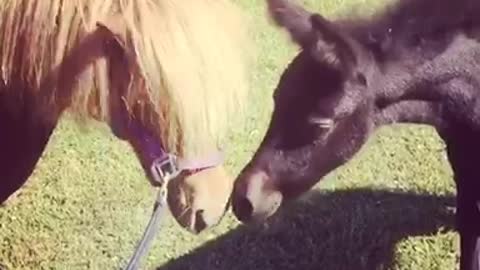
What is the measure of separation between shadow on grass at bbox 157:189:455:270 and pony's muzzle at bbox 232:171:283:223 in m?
0.61

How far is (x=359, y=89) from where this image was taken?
2439 mm

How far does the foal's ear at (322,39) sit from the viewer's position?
2.37 meters

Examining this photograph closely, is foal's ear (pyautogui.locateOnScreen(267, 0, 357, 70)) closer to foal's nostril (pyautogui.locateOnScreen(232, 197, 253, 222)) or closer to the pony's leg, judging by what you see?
foal's nostril (pyautogui.locateOnScreen(232, 197, 253, 222))

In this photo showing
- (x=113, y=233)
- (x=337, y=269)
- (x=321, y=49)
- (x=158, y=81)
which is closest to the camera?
(x=158, y=81)

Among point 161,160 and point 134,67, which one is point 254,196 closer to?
point 161,160

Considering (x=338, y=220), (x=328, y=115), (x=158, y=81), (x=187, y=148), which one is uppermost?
(x=158, y=81)

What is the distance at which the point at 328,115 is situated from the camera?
2441 millimetres

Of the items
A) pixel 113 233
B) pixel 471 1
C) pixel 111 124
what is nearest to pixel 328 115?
pixel 471 1

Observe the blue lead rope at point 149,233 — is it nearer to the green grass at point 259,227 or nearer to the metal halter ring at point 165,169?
the metal halter ring at point 165,169

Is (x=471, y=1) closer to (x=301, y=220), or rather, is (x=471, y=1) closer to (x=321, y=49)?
(x=321, y=49)

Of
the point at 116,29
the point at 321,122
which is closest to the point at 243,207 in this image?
the point at 321,122

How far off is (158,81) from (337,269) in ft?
4.34

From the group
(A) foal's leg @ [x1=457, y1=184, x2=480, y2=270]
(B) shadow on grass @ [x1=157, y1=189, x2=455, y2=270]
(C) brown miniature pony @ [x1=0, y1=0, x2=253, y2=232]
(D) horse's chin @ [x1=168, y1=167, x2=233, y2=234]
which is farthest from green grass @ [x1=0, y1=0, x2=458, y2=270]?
(C) brown miniature pony @ [x1=0, y1=0, x2=253, y2=232]

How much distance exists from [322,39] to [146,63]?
0.59 m
